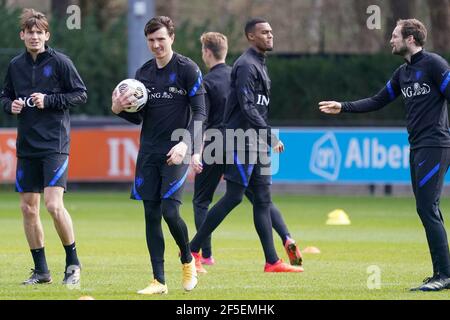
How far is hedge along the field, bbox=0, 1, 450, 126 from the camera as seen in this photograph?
97.4 ft

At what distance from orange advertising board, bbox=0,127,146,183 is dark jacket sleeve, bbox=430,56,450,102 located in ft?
47.7

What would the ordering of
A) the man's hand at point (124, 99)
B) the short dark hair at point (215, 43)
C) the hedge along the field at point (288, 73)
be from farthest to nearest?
the hedge along the field at point (288, 73), the short dark hair at point (215, 43), the man's hand at point (124, 99)

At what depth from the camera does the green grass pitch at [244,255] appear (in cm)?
1056

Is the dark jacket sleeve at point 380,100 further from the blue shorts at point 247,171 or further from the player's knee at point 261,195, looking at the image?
the player's knee at point 261,195

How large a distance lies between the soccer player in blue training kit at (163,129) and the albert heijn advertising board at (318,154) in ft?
42.9

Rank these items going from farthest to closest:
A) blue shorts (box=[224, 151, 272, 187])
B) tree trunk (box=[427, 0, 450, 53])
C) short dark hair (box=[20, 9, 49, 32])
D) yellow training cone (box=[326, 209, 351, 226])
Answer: tree trunk (box=[427, 0, 450, 53]), yellow training cone (box=[326, 209, 351, 226]), blue shorts (box=[224, 151, 272, 187]), short dark hair (box=[20, 9, 49, 32])

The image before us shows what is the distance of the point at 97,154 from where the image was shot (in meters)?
25.1

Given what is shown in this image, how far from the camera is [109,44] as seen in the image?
31.8 metres

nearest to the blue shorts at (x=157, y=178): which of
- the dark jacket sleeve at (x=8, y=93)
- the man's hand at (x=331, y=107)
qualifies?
the man's hand at (x=331, y=107)

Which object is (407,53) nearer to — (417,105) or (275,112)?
(417,105)

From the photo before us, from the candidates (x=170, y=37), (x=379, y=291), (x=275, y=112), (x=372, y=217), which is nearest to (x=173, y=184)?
(x=170, y=37)

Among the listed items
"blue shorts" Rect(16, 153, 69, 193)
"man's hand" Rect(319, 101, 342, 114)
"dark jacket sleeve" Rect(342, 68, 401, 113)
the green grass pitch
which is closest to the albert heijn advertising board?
the green grass pitch

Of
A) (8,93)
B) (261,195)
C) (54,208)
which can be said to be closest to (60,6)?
(261,195)

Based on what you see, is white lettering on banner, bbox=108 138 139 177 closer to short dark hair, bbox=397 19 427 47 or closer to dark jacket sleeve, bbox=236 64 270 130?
dark jacket sleeve, bbox=236 64 270 130
